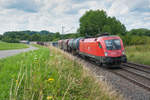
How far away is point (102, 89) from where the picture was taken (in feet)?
14.7

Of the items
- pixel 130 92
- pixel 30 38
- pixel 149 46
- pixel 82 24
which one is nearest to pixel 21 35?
pixel 30 38

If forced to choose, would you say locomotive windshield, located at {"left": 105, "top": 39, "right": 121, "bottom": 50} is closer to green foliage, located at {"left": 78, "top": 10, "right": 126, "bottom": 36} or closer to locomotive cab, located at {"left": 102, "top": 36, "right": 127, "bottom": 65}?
locomotive cab, located at {"left": 102, "top": 36, "right": 127, "bottom": 65}

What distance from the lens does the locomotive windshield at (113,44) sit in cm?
1158

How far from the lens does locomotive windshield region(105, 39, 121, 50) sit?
1158 cm

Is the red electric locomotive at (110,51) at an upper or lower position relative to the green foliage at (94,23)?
lower

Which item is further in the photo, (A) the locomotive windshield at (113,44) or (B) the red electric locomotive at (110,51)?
(A) the locomotive windshield at (113,44)

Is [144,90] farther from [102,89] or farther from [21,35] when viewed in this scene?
[21,35]

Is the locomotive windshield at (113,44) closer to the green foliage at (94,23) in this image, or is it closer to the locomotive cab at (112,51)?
the locomotive cab at (112,51)

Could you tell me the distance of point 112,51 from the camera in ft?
37.9

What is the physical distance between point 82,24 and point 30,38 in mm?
88909

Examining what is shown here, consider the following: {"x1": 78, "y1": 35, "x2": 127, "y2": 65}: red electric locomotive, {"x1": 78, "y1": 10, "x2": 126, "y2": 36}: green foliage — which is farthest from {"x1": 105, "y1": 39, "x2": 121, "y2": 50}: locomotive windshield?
{"x1": 78, "y1": 10, "x2": 126, "y2": 36}: green foliage

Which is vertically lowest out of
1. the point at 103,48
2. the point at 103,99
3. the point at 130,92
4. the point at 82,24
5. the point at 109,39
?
the point at 130,92

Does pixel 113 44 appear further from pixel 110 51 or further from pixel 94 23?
pixel 94 23

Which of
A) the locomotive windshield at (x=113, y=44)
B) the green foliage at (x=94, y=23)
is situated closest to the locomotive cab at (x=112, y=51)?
the locomotive windshield at (x=113, y=44)
